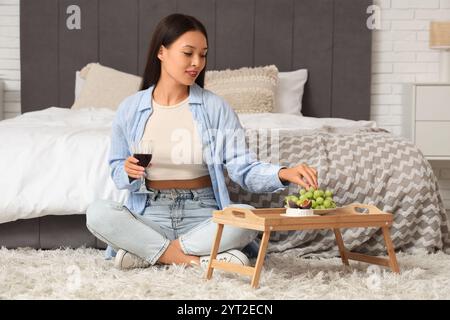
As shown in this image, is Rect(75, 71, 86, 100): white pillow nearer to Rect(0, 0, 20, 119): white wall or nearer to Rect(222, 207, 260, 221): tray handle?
Rect(0, 0, 20, 119): white wall

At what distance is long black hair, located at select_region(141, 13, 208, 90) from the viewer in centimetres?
290

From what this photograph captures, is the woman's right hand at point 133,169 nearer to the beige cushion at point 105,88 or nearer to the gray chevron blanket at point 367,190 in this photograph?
the gray chevron blanket at point 367,190

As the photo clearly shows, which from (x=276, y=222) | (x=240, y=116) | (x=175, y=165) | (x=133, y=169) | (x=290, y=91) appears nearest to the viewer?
(x=276, y=222)

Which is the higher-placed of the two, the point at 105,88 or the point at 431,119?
the point at 105,88

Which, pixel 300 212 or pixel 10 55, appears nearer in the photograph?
pixel 300 212

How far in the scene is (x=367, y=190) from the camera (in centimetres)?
336

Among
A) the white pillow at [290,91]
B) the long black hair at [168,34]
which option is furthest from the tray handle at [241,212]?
the white pillow at [290,91]

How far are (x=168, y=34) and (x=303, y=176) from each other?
2.34 feet

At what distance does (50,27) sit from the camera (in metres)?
5.57

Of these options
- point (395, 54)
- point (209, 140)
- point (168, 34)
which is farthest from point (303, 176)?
point (395, 54)

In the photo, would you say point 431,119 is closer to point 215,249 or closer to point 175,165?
point 175,165

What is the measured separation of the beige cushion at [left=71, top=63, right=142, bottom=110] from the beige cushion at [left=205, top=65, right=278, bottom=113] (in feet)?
1.56
